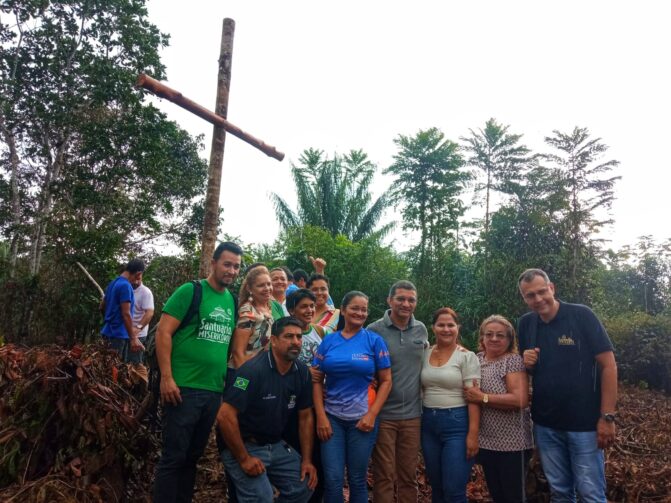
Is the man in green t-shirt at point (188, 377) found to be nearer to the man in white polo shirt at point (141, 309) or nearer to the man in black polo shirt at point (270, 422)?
the man in black polo shirt at point (270, 422)

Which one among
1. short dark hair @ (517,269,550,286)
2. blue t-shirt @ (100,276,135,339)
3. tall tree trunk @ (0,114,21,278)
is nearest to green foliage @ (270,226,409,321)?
tall tree trunk @ (0,114,21,278)

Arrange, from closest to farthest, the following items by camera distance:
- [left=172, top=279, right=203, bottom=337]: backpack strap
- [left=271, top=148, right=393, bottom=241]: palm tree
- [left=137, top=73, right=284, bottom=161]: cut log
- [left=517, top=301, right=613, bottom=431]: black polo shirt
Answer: [left=517, top=301, right=613, bottom=431]: black polo shirt
[left=172, top=279, right=203, bottom=337]: backpack strap
[left=137, top=73, right=284, bottom=161]: cut log
[left=271, top=148, right=393, bottom=241]: palm tree

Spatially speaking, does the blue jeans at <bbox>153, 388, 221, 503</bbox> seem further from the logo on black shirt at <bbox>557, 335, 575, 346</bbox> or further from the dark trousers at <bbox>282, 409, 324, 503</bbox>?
the logo on black shirt at <bbox>557, 335, 575, 346</bbox>

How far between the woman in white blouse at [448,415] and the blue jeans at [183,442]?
5.01ft

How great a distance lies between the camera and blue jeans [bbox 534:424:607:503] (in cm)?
325

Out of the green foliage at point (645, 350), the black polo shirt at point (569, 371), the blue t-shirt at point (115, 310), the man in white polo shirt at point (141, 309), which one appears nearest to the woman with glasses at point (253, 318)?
the black polo shirt at point (569, 371)

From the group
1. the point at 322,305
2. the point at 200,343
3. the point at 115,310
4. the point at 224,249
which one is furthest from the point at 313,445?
the point at 115,310

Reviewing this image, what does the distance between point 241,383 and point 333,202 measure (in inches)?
812

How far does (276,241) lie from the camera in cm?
2011

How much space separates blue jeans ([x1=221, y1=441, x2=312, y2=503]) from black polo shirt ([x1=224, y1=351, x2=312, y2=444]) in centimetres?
7

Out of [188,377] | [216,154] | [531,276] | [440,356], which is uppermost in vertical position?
[216,154]

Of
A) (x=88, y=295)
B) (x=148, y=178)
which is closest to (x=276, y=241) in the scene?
(x=148, y=178)

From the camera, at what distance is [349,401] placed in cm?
362

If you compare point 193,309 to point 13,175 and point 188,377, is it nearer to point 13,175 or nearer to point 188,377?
point 188,377
